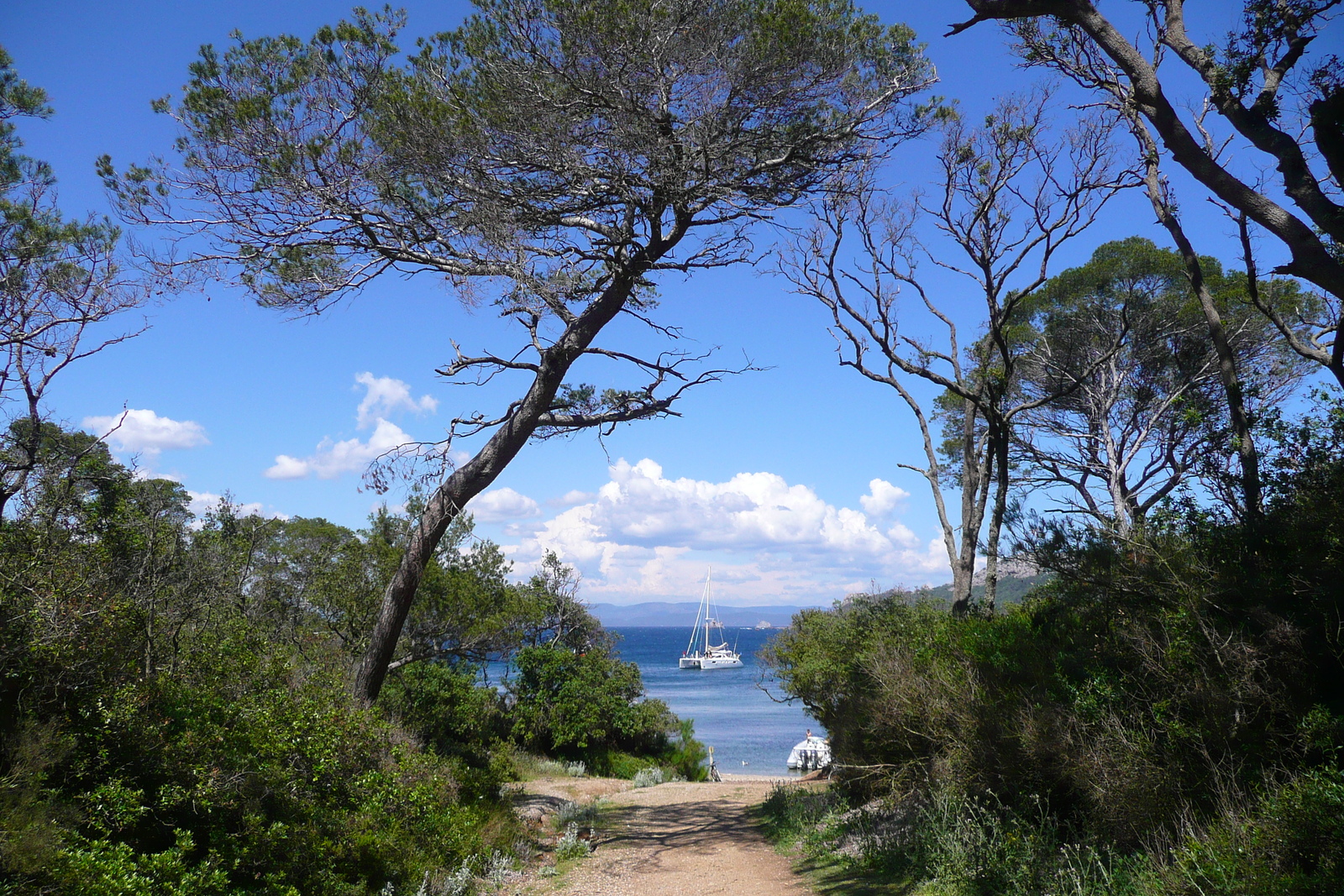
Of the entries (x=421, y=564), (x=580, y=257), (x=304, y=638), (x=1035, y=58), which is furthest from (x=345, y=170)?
(x=1035, y=58)

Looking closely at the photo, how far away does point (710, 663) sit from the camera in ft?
332

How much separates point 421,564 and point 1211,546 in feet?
22.9

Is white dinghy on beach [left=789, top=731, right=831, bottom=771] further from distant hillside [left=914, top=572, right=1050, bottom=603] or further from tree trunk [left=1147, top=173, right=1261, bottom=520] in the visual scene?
tree trunk [left=1147, top=173, right=1261, bottom=520]

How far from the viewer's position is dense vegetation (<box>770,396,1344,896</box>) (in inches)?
161

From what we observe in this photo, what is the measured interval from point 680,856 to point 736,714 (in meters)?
48.3

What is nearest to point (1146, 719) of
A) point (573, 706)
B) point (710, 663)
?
point (573, 706)

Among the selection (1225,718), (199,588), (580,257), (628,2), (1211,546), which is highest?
(628,2)

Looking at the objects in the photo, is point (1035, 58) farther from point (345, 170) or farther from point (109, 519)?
point (109, 519)

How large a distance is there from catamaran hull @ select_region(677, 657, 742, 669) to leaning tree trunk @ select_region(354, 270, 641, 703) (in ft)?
314

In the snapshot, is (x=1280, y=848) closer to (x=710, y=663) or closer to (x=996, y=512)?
(x=996, y=512)

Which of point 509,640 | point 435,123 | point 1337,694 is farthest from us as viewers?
point 509,640

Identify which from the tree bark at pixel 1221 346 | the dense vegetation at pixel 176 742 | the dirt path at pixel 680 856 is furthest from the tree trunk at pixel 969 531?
the dense vegetation at pixel 176 742

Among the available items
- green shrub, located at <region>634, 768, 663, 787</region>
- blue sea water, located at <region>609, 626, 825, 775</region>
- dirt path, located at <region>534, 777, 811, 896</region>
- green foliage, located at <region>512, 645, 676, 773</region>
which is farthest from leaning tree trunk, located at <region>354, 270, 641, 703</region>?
green foliage, located at <region>512, 645, 676, 773</region>

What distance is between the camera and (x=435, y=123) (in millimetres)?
7934
